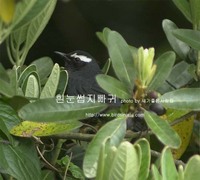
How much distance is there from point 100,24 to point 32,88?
2.39 m

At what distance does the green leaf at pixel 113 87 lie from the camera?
4.69 ft

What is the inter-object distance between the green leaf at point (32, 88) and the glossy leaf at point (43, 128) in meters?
0.11

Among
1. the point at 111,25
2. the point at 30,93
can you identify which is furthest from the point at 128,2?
the point at 30,93

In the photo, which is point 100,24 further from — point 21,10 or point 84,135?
point 21,10

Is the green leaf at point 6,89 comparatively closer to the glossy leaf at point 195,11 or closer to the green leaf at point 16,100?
the green leaf at point 16,100

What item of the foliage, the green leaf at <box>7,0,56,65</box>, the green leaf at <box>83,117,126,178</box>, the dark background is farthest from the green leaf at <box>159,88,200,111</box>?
the dark background

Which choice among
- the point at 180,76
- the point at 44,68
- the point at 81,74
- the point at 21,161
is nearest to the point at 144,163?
the point at 21,161

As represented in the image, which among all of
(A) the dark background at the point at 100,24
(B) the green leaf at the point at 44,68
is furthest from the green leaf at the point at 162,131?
(A) the dark background at the point at 100,24

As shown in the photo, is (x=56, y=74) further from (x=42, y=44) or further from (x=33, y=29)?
(x=42, y=44)

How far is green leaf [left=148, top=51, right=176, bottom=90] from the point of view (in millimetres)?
1468

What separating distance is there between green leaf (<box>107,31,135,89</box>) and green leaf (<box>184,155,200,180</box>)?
0.96 ft

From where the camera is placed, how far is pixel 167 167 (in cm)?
125

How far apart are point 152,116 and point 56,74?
0.91 feet

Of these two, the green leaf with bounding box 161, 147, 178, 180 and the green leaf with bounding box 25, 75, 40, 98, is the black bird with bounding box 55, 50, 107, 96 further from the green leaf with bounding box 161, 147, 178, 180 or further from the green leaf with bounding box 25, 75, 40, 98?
the green leaf with bounding box 161, 147, 178, 180
